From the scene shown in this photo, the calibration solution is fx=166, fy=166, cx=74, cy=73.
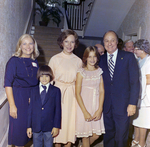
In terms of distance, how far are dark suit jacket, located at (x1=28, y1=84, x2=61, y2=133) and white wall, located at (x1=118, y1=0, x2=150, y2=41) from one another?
2533mm

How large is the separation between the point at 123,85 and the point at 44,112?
1.03 meters

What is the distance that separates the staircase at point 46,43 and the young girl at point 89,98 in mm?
2994

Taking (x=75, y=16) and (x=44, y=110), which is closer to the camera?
(x=44, y=110)

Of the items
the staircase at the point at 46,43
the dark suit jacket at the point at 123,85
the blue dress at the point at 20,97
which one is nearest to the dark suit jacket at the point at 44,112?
the blue dress at the point at 20,97

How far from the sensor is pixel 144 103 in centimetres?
251

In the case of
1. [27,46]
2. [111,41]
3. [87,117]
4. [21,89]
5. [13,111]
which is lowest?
[87,117]

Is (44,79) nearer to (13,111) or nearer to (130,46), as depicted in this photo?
(13,111)

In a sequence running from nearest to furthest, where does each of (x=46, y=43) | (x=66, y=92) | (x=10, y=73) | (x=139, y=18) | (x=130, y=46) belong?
(x=10, y=73)
(x=66, y=92)
(x=130, y=46)
(x=139, y=18)
(x=46, y=43)

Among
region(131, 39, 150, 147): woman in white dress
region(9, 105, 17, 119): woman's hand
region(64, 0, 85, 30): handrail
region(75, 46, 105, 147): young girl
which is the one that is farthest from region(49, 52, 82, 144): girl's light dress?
region(64, 0, 85, 30): handrail

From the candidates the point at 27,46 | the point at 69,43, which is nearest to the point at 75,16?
the point at 69,43

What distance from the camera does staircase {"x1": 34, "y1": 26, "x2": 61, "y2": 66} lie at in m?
5.29

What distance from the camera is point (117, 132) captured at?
7.23 ft

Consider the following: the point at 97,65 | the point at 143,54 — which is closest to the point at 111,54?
the point at 97,65

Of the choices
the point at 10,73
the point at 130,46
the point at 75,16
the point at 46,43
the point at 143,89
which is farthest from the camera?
the point at 75,16
